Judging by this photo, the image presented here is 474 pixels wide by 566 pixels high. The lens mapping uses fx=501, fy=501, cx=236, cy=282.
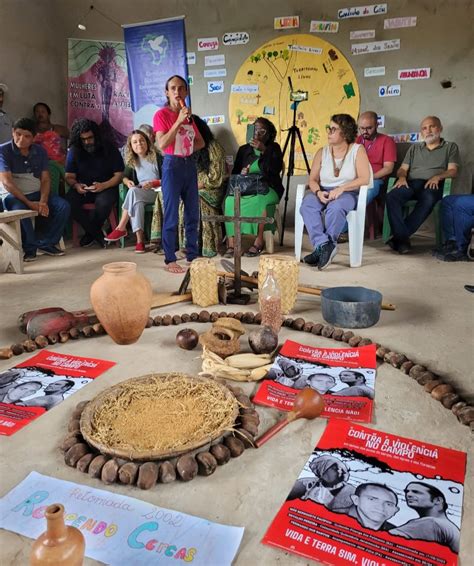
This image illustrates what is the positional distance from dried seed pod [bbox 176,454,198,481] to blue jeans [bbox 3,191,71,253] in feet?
11.8

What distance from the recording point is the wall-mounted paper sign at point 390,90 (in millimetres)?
5386

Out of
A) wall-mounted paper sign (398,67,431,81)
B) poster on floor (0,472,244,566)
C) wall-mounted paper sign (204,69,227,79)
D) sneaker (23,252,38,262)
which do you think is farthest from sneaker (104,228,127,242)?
poster on floor (0,472,244,566)

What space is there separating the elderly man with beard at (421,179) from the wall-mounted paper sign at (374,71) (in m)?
0.86

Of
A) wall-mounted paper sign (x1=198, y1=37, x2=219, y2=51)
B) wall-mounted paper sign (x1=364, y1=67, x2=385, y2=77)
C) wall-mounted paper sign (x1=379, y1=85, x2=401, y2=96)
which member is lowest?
wall-mounted paper sign (x1=379, y1=85, x2=401, y2=96)

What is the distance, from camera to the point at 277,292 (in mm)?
2535

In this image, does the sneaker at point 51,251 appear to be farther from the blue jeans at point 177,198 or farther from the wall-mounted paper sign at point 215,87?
the wall-mounted paper sign at point 215,87

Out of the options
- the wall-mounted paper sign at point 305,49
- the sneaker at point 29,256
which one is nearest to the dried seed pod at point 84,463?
the sneaker at point 29,256

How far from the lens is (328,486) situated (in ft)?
4.74

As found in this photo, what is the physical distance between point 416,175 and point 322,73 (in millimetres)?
1623

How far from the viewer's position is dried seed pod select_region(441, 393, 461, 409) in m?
1.89

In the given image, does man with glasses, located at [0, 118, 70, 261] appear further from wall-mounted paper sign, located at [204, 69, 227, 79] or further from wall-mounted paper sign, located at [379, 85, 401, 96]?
wall-mounted paper sign, located at [379, 85, 401, 96]

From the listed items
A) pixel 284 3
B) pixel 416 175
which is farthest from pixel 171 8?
pixel 416 175

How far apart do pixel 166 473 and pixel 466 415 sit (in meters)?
1.07

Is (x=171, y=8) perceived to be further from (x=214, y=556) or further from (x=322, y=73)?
(x=214, y=556)
